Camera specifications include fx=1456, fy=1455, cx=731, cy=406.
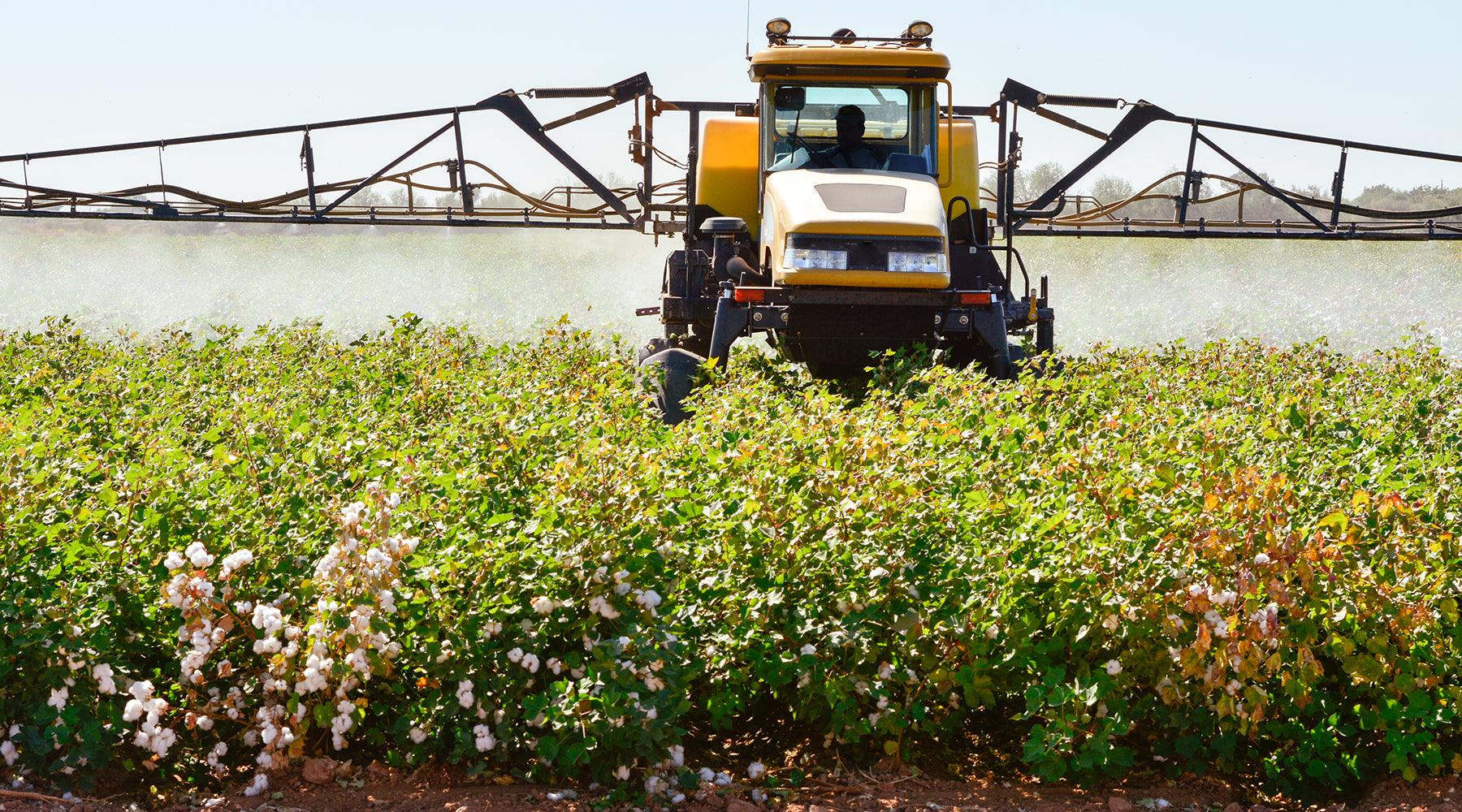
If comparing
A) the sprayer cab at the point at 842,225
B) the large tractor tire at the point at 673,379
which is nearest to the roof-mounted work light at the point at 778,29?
the sprayer cab at the point at 842,225

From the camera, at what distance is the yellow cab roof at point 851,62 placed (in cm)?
950

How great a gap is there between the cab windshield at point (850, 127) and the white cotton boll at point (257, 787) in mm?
6543

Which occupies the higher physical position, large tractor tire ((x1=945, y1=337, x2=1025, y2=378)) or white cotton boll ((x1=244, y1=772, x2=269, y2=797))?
large tractor tire ((x1=945, y1=337, x2=1025, y2=378))

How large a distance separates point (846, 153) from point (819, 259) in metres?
1.35

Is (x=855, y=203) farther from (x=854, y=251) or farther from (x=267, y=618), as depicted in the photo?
(x=267, y=618)

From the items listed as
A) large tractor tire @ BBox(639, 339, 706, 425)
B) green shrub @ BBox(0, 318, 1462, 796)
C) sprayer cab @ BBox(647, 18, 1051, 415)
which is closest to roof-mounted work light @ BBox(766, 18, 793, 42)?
sprayer cab @ BBox(647, 18, 1051, 415)

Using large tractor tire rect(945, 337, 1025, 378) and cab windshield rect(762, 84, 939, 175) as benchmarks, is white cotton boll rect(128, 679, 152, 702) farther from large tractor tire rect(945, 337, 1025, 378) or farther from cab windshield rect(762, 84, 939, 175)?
cab windshield rect(762, 84, 939, 175)

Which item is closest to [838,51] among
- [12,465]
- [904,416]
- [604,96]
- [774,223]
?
[774,223]

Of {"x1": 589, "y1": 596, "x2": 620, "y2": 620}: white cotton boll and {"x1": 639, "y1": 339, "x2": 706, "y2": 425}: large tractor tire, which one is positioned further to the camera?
{"x1": 639, "y1": 339, "x2": 706, "y2": 425}: large tractor tire

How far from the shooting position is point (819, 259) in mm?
8844

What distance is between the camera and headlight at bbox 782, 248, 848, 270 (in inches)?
348

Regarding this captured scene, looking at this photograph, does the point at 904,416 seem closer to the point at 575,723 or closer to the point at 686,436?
the point at 686,436

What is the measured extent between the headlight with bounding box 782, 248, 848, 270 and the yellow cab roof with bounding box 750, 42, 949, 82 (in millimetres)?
1427

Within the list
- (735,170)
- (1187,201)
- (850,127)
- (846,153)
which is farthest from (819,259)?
(1187,201)
